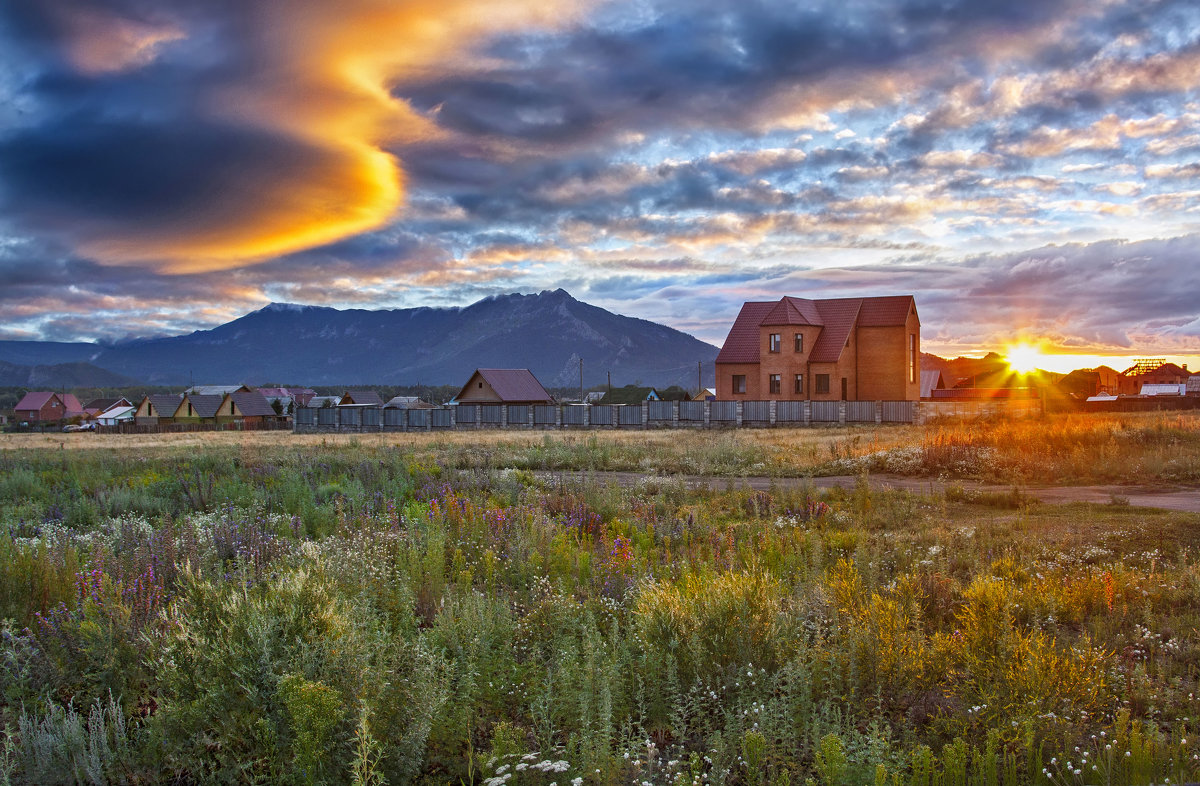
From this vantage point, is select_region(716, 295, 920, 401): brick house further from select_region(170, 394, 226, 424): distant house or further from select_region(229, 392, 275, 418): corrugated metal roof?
select_region(170, 394, 226, 424): distant house

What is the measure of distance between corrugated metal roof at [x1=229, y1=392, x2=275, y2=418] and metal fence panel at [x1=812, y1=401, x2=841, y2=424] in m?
63.9

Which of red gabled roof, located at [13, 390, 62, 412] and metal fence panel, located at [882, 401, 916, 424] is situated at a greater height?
red gabled roof, located at [13, 390, 62, 412]

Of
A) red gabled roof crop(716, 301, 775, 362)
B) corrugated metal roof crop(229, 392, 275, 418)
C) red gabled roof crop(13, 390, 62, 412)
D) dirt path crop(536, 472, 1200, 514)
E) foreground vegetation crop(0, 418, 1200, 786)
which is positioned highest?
red gabled roof crop(716, 301, 775, 362)

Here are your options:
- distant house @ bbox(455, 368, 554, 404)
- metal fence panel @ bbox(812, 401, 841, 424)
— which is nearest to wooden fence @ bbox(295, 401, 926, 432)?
metal fence panel @ bbox(812, 401, 841, 424)

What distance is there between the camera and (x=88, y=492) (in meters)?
13.8

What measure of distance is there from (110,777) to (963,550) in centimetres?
838

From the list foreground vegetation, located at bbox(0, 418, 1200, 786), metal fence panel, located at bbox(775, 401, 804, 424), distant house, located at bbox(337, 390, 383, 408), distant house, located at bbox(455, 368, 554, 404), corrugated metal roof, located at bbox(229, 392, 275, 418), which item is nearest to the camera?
foreground vegetation, located at bbox(0, 418, 1200, 786)

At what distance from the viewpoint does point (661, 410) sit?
51.5 m

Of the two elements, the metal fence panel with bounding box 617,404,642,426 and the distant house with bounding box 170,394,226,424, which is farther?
the distant house with bounding box 170,394,226,424

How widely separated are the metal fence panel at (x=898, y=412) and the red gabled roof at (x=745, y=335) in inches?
425

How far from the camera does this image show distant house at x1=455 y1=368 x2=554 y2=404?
65.9m

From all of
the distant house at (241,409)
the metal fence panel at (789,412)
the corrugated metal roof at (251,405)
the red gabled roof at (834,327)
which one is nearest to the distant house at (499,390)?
the metal fence panel at (789,412)

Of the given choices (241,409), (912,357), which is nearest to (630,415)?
(912,357)

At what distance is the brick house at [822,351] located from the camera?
52.2m
